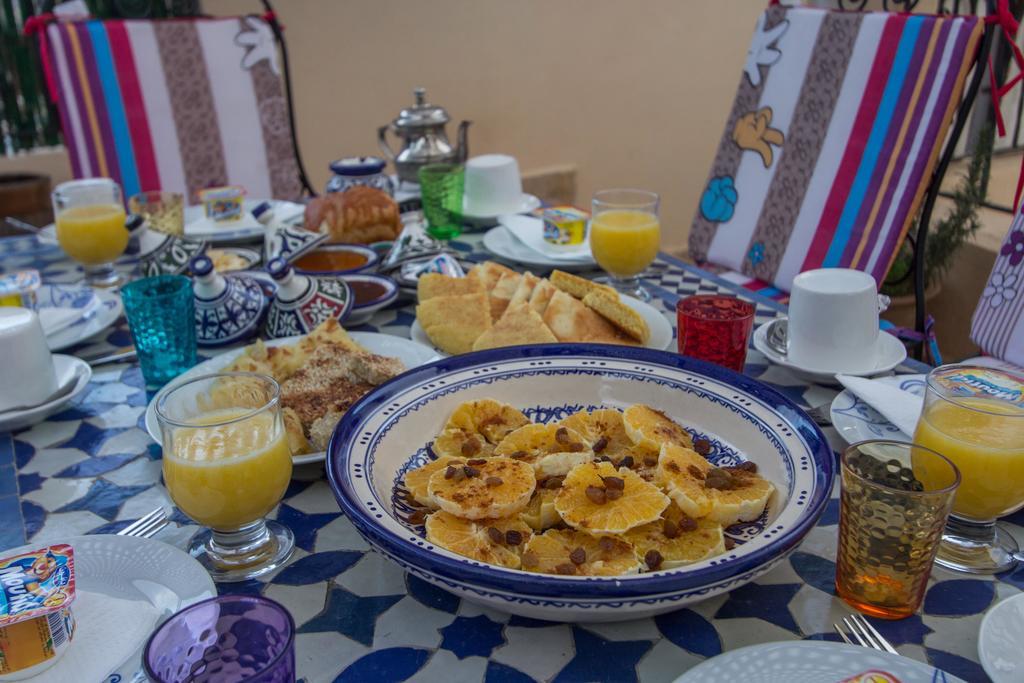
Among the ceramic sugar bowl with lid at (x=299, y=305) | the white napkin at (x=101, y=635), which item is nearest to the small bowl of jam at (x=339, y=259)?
the ceramic sugar bowl with lid at (x=299, y=305)

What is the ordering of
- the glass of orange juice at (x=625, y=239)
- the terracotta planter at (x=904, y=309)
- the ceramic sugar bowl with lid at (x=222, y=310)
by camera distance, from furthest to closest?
the terracotta planter at (x=904, y=309) → the glass of orange juice at (x=625, y=239) → the ceramic sugar bowl with lid at (x=222, y=310)

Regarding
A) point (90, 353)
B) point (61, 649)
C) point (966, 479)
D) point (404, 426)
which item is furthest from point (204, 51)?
point (966, 479)

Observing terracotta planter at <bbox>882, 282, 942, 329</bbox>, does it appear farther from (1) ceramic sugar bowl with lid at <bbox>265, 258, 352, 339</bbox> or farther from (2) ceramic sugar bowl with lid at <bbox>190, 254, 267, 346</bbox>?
(2) ceramic sugar bowl with lid at <bbox>190, 254, 267, 346</bbox>

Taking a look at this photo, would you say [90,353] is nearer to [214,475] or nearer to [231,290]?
[231,290]

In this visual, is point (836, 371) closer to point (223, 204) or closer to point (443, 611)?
point (443, 611)

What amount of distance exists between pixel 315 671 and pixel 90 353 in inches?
35.1

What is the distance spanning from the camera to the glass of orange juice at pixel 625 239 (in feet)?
5.06

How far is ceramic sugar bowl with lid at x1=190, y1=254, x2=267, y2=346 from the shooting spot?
1325 mm

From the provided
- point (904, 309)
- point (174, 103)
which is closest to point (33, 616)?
point (174, 103)

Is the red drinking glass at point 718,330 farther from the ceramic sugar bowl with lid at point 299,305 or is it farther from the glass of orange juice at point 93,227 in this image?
the glass of orange juice at point 93,227

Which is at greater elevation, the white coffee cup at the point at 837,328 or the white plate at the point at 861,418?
the white coffee cup at the point at 837,328

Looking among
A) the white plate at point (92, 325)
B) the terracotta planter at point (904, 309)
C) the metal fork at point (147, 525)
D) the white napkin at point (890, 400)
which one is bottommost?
the terracotta planter at point (904, 309)

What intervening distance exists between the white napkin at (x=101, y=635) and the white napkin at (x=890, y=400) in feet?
2.68

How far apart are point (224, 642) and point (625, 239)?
109 centimetres
